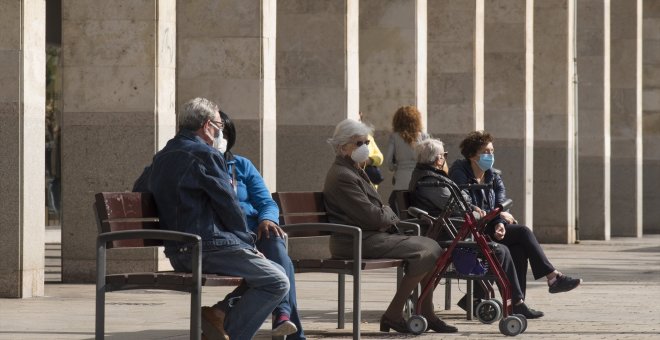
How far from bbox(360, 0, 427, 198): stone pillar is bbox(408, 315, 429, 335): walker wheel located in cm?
→ 1153

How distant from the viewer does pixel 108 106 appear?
54.2 feet

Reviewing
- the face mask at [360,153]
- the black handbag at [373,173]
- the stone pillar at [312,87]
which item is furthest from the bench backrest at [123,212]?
the stone pillar at [312,87]

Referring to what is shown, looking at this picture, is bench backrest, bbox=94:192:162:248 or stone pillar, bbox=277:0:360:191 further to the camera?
stone pillar, bbox=277:0:360:191

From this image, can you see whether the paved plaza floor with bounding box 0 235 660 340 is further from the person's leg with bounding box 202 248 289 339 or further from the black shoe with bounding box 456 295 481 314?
the person's leg with bounding box 202 248 289 339

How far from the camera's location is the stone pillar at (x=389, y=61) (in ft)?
76.3

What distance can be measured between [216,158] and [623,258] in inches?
649

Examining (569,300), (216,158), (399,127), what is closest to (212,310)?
(216,158)

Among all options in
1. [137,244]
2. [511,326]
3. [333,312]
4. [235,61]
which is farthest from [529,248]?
[235,61]

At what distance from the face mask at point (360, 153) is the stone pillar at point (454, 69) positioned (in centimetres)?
1408

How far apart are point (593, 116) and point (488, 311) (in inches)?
837

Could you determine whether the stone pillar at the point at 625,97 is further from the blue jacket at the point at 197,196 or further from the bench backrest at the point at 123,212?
the bench backrest at the point at 123,212

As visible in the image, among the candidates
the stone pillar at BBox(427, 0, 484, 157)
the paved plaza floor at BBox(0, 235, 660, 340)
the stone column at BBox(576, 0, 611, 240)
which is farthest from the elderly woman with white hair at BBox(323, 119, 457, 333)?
the stone column at BBox(576, 0, 611, 240)

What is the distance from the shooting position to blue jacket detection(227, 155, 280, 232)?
33.4 ft

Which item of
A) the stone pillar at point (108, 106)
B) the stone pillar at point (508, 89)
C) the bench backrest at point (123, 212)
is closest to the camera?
the bench backrest at point (123, 212)
